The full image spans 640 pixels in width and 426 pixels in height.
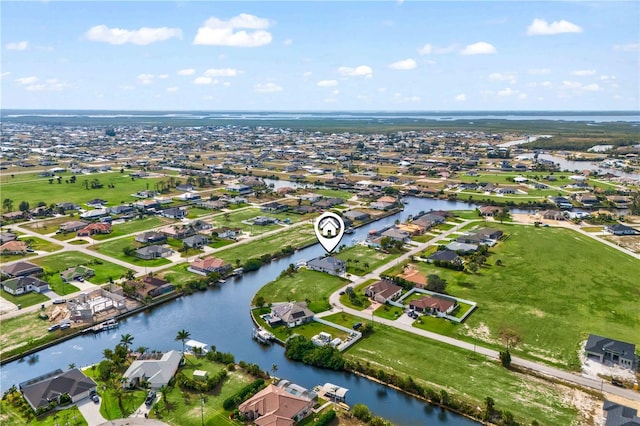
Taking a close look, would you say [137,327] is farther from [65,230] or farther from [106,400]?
[65,230]

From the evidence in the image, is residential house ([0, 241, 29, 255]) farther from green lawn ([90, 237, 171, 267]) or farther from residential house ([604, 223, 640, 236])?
residential house ([604, 223, 640, 236])

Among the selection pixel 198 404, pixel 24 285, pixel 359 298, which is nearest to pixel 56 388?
pixel 198 404

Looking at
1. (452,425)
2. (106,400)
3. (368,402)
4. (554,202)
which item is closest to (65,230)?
(106,400)

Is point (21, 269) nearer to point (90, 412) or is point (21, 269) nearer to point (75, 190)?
point (90, 412)

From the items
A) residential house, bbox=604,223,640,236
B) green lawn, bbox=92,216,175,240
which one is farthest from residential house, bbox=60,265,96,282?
residential house, bbox=604,223,640,236

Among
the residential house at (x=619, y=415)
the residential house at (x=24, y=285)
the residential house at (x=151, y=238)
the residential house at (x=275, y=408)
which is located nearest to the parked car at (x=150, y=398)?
the residential house at (x=275, y=408)
